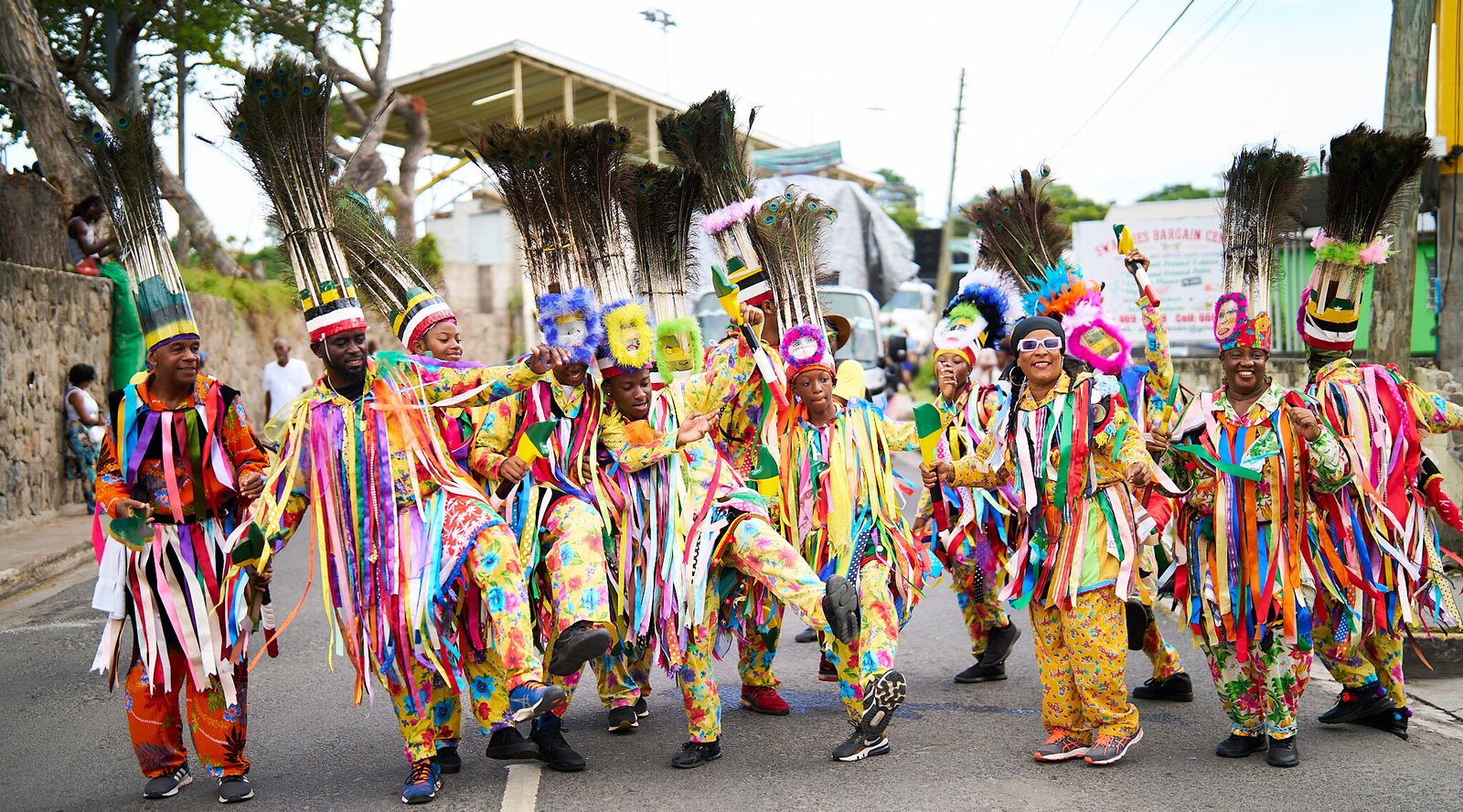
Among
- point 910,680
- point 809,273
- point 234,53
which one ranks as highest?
point 234,53

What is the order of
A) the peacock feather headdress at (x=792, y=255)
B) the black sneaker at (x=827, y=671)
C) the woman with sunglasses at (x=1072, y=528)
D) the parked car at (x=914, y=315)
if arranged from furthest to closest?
the parked car at (x=914, y=315)
the black sneaker at (x=827, y=671)
the peacock feather headdress at (x=792, y=255)
the woman with sunglasses at (x=1072, y=528)

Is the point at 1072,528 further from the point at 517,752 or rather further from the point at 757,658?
the point at 517,752

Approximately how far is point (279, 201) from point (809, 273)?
218cm

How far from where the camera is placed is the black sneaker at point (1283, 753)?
4.63 m

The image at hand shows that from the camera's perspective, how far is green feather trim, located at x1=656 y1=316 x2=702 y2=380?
5031mm

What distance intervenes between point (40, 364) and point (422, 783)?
8.73m

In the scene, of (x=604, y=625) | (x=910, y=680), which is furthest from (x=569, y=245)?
(x=910, y=680)

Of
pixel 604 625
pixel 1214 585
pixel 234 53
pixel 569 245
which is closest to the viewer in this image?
pixel 604 625

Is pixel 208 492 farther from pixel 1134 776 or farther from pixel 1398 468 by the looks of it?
pixel 1398 468

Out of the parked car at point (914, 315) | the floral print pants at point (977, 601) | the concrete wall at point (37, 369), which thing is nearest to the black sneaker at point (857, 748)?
the floral print pants at point (977, 601)

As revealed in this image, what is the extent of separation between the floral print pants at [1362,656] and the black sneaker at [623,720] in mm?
2735

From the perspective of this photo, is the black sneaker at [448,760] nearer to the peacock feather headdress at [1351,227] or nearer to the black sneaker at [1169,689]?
the black sneaker at [1169,689]

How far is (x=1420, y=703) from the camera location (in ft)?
18.1

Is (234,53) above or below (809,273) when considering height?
above
